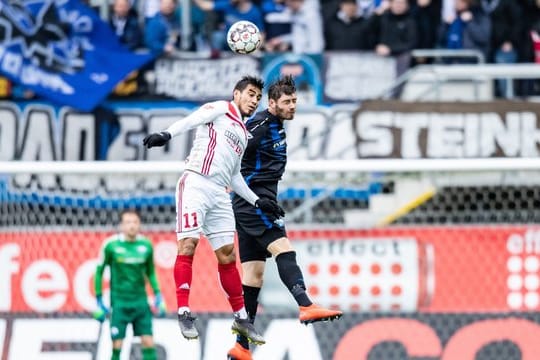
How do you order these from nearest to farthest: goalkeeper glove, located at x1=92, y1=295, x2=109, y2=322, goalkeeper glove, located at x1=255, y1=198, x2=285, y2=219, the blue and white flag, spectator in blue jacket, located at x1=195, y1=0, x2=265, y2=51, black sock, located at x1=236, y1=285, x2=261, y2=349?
goalkeeper glove, located at x1=255, y1=198, x2=285, y2=219 → black sock, located at x1=236, y1=285, x2=261, y2=349 → goalkeeper glove, located at x1=92, y1=295, x2=109, y2=322 → the blue and white flag → spectator in blue jacket, located at x1=195, y1=0, x2=265, y2=51

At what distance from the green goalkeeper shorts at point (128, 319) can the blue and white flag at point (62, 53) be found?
3.69m

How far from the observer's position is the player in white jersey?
1051 centimetres

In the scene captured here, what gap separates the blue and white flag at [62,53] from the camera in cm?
1725

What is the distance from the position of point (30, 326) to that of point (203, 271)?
5.29 ft

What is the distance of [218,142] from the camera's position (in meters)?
10.5

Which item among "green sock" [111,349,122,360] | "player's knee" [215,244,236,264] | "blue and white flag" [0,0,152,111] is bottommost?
"green sock" [111,349,122,360]

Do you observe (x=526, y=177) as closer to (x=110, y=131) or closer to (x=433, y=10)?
(x=433, y=10)

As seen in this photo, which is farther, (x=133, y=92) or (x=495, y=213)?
(x=133, y=92)

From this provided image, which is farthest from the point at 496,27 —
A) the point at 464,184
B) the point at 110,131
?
the point at 110,131

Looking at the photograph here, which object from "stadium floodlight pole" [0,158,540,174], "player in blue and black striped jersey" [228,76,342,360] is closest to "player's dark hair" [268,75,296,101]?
"player in blue and black striped jersey" [228,76,342,360]

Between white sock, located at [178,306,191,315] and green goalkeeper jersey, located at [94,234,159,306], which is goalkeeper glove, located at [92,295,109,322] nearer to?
green goalkeeper jersey, located at [94,234,159,306]

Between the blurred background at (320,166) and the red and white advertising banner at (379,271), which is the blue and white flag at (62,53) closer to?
the blurred background at (320,166)

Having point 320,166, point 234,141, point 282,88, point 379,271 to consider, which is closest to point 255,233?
point 234,141

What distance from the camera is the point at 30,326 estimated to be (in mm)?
13859
